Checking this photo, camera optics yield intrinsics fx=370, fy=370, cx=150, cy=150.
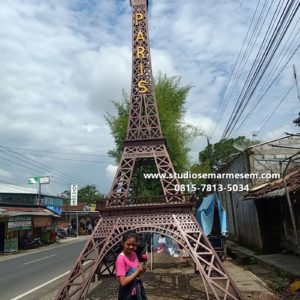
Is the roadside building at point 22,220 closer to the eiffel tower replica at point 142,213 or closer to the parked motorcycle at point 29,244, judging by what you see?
the parked motorcycle at point 29,244

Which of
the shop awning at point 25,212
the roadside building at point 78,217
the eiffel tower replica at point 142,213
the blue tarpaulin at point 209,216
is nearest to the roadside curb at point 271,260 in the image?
the blue tarpaulin at point 209,216

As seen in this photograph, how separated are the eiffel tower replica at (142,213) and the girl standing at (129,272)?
15.0ft

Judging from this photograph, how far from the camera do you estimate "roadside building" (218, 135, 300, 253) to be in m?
16.5

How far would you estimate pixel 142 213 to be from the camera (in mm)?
11836

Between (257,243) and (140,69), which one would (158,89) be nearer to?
(140,69)

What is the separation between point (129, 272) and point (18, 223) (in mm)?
28768

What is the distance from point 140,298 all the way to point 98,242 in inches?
270

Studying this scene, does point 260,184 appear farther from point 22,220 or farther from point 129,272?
point 22,220

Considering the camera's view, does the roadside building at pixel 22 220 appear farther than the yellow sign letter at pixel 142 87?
Yes

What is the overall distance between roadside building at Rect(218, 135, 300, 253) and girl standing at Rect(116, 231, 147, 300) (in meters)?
10.7

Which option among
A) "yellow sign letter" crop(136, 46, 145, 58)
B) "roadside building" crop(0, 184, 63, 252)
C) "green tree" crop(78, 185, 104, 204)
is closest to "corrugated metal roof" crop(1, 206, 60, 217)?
"roadside building" crop(0, 184, 63, 252)

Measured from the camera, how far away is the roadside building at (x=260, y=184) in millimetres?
16453

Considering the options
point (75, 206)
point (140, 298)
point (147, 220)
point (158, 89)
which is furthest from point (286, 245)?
point (75, 206)

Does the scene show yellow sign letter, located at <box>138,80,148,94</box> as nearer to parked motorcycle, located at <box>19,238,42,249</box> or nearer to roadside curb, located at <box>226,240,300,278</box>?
roadside curb, located at <box>226,240,300,278</box>
